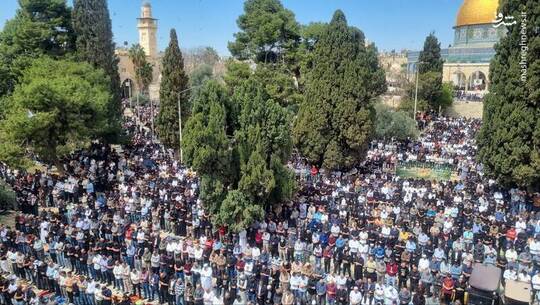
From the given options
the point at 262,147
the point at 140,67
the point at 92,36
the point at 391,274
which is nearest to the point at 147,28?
the point at 140,67

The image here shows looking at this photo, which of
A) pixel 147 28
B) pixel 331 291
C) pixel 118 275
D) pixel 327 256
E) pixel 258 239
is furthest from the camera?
pixel 147 28

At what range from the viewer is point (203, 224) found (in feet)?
56.2

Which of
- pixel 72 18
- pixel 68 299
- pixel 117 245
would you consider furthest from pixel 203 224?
pixel 72 18

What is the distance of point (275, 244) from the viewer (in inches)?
591

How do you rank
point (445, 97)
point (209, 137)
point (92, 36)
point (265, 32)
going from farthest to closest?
point (445, 97) → point (265, 32) → point (92, 36) → point (209, 137)

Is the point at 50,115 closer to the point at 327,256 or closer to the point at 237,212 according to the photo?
the point at 237,212

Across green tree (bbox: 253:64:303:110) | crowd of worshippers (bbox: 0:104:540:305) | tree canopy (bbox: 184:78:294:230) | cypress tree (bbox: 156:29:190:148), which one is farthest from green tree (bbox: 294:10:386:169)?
cypress tree (bbox: 156:29:190:148)

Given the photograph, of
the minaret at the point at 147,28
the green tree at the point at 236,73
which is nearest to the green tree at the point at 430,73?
the green tree at the point at 236,73

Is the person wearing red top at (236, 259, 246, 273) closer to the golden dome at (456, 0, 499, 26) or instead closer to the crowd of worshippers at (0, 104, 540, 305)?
the crowd of worshippers at (0, 104, 540, 305)

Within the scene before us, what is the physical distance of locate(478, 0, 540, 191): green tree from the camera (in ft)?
60.3

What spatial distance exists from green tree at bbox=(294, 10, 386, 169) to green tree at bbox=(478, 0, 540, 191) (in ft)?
19.9

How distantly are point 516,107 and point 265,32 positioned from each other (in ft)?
60.6

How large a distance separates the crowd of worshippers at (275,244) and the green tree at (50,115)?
81.1 inches

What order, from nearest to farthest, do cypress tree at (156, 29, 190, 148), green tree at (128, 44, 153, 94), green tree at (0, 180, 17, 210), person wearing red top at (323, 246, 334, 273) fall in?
person wearing red top at (323, 246, 334, 273) < green tree at (0, 180, 17, 210) < cypress tree at (156, 29, 190, 148) < green tree at (128, 44, 153, 94)
